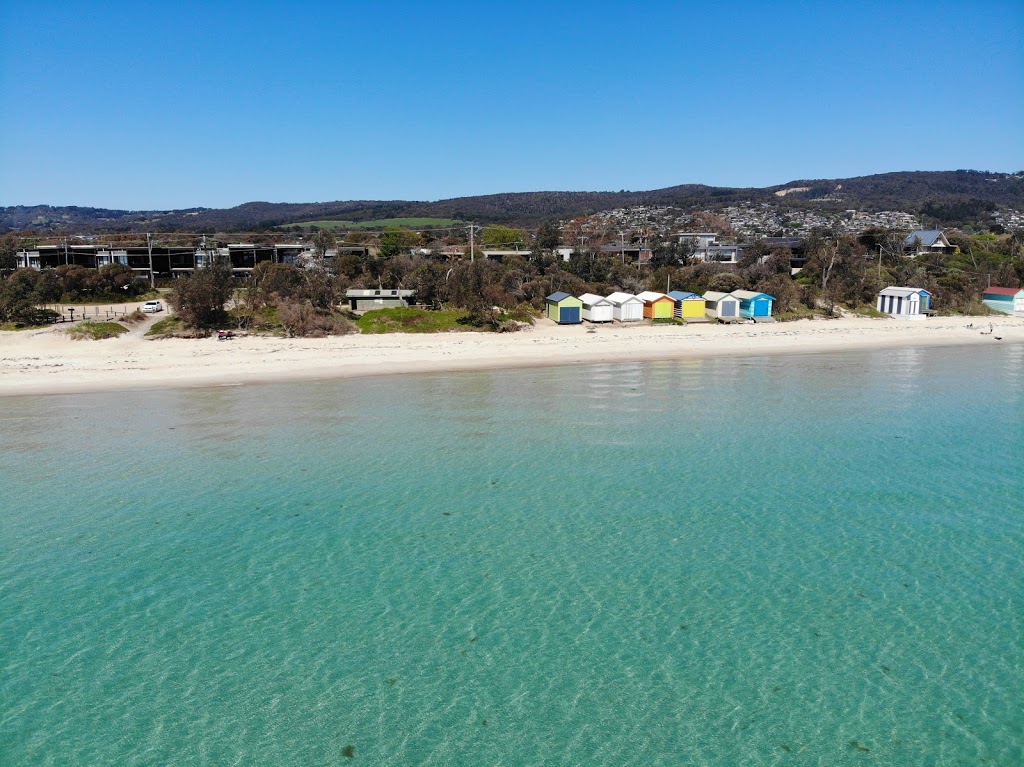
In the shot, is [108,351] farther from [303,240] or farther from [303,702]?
[303,240]

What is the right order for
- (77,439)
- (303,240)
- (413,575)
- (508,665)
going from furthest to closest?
(303,240), (77,439), (413,575), (508,665)

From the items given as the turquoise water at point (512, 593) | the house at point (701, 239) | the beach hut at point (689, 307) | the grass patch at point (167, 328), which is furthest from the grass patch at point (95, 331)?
the house at point (701, 239)

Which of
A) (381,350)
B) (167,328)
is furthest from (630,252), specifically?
(167,328)

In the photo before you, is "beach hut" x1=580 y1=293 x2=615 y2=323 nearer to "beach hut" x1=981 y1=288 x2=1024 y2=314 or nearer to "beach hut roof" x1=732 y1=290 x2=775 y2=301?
"beach hut roof" x1=732 y1=290 x2=775 y2=301

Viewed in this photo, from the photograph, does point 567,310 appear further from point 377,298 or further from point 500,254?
point 500,254

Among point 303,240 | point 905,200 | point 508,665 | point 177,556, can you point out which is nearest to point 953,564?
point 508,665

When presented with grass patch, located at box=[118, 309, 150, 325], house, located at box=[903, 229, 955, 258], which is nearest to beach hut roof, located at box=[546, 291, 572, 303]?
grass patch, located at box=[118, 309, 150, 325]
